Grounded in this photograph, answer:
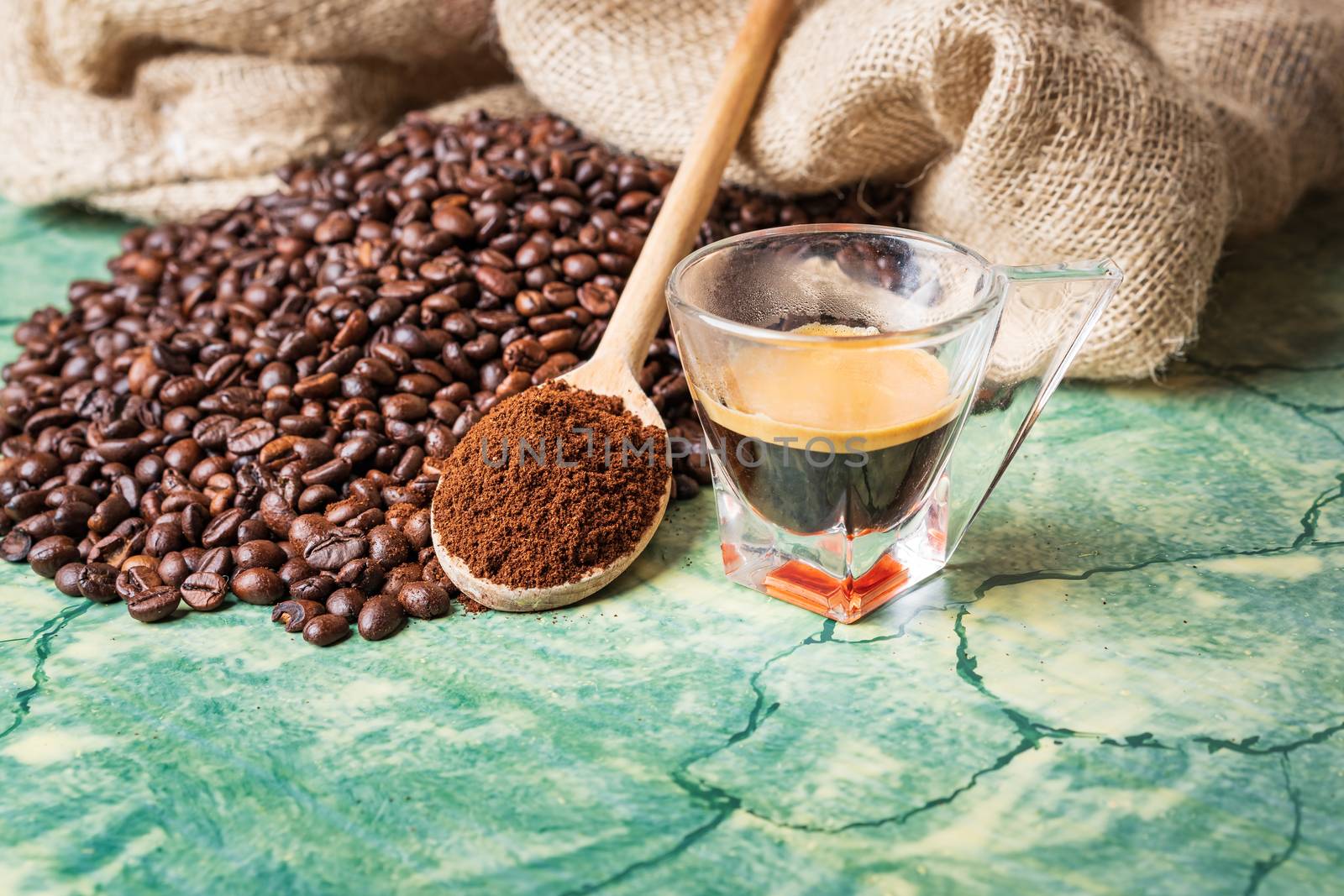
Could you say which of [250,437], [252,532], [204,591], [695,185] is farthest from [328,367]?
[695,185]

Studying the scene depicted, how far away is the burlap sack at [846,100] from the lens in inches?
71.6

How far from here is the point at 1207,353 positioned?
2043 millimetres

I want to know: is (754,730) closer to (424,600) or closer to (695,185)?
(424,600)

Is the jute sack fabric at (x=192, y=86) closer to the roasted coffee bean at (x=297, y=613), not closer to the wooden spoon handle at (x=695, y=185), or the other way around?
the wooden spoon handle at (x=695, y=185)

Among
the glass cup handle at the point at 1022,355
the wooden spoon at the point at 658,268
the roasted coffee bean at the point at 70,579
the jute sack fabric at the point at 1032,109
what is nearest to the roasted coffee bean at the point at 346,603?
the wooden spoon at the point at 658,268

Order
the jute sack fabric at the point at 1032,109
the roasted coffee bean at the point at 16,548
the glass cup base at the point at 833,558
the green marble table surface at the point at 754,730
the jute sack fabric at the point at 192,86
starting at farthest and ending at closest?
1. the jute sack fabric at the point at 192,86
2. the jute sack fabric at the point at 1032,109
3. the roasted coffee bean at the point at 16,548
4. the glass cup base at the point at 833,558
5. the green marble table surface at the point at 754,730

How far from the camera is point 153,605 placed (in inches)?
57.8

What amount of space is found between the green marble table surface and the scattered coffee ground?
0.25ft

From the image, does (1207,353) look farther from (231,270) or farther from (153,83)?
(153,83)

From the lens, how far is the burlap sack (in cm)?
182

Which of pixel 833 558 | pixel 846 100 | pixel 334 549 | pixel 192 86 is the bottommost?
pixel 334 549

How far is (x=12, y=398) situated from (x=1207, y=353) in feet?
6.60

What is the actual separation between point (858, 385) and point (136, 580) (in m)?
0.95

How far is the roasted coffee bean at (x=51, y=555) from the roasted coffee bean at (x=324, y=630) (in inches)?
16.3
